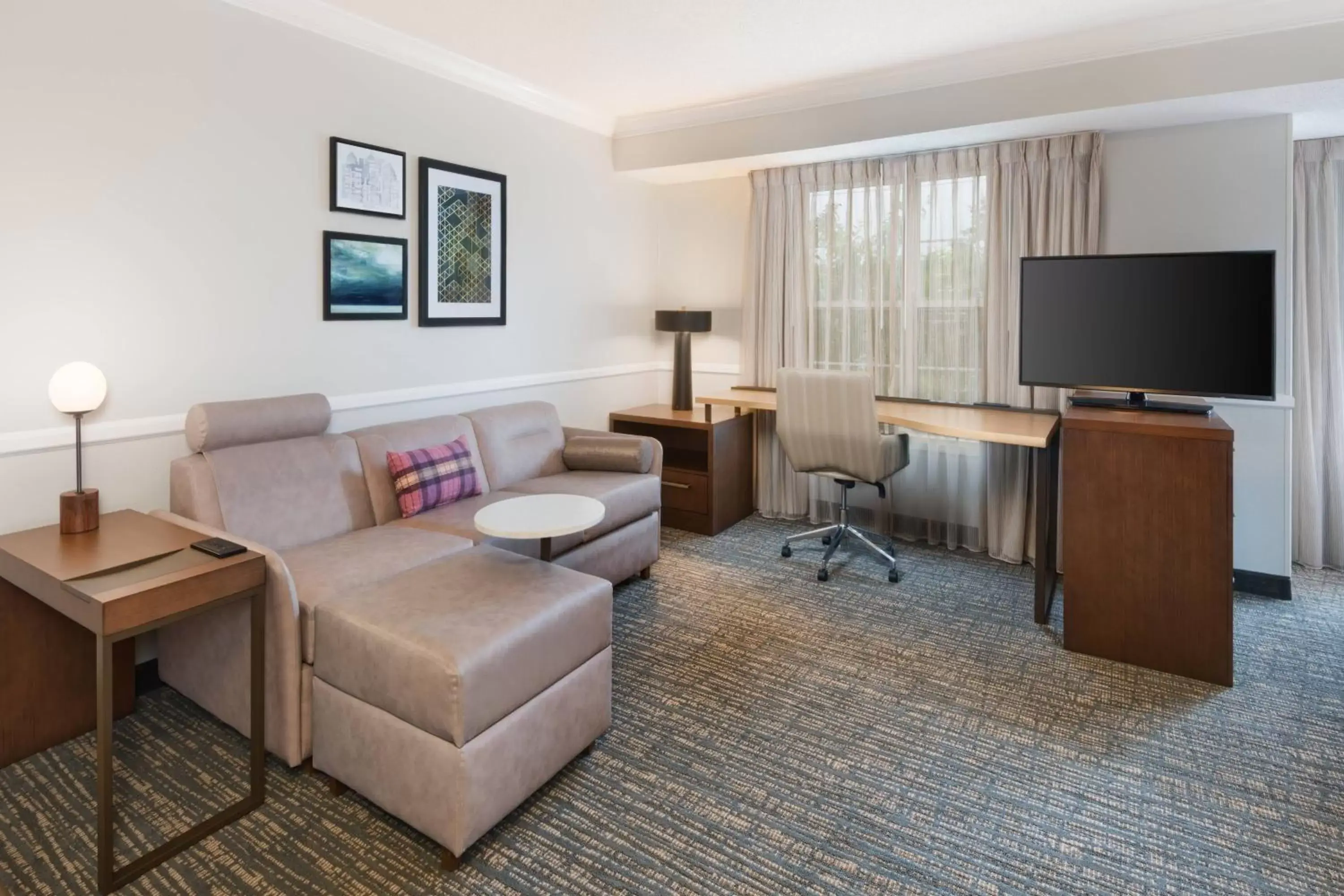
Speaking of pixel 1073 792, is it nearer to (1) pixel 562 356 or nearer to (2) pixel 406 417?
(2) pixel 406 417

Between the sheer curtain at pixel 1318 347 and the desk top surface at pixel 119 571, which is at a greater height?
the sheer curtain at pixel 1318 347

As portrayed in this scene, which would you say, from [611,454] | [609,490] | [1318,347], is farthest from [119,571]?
[1318,347]

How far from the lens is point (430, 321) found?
3633 millimetres

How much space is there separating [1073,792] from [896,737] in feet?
1.68

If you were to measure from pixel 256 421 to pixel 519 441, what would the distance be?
130 centimetres

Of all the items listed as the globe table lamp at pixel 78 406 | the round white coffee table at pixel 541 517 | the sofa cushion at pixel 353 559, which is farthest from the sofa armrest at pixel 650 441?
the globe table lamp at pixel 78 406

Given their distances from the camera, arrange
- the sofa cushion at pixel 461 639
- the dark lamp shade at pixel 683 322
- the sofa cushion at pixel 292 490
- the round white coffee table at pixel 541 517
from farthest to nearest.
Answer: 1. the dark lamp shade at pixel 683 322
2. the sofa cushion at pixel 292 490
3. the round white coffee table at pixel 541 517
4. the sofa cushion at pixel 461 639

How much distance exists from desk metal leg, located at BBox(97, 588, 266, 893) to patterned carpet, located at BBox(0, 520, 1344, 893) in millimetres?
37

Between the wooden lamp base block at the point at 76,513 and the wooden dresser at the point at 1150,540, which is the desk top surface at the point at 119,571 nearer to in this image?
the wooden lamp base block at the point at 76,513

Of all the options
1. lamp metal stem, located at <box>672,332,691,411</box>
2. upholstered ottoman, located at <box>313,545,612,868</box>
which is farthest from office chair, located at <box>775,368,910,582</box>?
upholstered ottoman, located at <box>313,545,612,868</box>

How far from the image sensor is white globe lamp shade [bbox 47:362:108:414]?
214cm

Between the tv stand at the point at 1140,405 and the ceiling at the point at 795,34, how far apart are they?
1510 millimetres

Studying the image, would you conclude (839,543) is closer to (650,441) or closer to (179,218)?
(650,441)

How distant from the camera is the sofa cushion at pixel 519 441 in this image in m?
3.61
